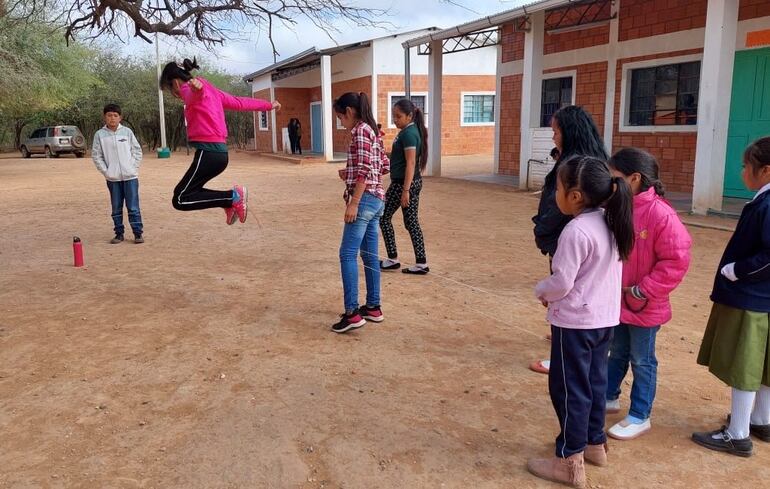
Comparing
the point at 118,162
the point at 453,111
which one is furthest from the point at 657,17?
the point at 453,111

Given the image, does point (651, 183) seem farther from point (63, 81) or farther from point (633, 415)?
point (63, 81)

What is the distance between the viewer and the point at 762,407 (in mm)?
2887

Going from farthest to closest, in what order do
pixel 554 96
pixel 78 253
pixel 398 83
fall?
1. pixel 398 83
2. pixel 554 96
3. pixel 78 253

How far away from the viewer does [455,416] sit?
10.3 ft

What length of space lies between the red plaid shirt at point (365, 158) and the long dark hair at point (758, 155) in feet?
7.40

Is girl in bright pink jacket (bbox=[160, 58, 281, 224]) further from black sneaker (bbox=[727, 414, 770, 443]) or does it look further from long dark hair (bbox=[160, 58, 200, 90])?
black sneaker (bbox=[727, 414, 770, 443])

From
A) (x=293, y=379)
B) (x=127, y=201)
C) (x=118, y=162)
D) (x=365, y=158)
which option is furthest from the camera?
(x=127, y=201)

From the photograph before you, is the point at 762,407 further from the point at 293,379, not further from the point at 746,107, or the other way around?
the point at 746,107

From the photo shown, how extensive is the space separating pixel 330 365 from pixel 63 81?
23.8 m

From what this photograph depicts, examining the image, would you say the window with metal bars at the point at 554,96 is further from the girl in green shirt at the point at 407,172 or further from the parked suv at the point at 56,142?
the parked suv at the point at 56,142

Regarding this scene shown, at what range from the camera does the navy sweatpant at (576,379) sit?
8.07 ft

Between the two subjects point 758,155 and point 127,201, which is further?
point 127,201

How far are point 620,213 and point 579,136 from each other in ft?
3.11

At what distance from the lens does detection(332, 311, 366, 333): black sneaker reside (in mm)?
4344
